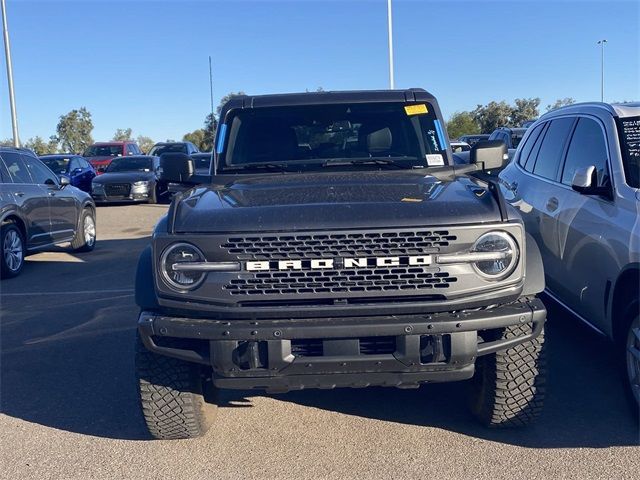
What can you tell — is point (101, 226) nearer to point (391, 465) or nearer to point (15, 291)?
point (15, 291)

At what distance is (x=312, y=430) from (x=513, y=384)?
119 cm

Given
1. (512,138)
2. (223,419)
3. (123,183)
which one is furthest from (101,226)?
(223,419)

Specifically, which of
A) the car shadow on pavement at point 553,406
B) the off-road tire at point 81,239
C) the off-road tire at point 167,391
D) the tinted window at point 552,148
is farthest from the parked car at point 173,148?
the off-road tire at point 167,391

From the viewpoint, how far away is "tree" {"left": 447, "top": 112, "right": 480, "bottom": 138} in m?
51.2

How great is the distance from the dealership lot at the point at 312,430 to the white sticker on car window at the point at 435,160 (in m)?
1.50

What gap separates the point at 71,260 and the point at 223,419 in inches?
285

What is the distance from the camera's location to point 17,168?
380 inches

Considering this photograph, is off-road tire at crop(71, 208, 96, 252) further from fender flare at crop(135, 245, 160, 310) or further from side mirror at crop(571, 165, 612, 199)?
side mirror at crop(571, 165, 612, 199)

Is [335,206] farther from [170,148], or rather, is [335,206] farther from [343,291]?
[170,148]

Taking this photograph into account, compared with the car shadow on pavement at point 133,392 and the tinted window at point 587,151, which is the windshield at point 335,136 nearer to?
the tinted window at point 587,151

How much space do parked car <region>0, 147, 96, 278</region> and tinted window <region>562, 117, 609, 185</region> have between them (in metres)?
6.89

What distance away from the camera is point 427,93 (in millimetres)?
5270

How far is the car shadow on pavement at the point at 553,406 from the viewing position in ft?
12.7

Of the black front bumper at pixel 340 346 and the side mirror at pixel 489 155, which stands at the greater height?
the side mirror at pixel 489 155
